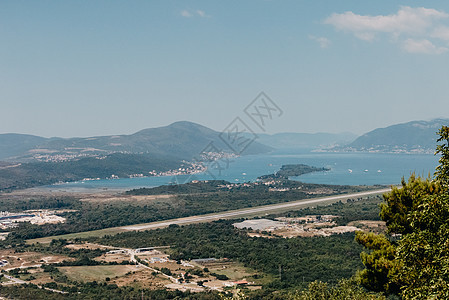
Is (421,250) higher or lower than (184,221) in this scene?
higher

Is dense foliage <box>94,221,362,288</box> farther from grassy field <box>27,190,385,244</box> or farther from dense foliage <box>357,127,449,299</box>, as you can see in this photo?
dense foliage <box>357,127,449,299</box>

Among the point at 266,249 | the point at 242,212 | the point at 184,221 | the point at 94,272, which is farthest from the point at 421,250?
the point at 242,212

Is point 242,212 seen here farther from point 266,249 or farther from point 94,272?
point 94,272

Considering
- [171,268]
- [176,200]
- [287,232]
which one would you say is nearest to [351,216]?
[287,232]

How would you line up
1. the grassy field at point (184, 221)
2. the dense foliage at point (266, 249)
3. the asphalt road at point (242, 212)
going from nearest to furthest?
the dense foliage at point (266, 249) → the grassy field at point (184, 221) → the asphalt road at point (242, 212)

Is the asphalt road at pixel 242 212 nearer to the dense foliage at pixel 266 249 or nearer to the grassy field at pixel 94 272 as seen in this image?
the dense foliage at pixel 266 249

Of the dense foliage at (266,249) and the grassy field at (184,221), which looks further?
the grassy field at (184,221)

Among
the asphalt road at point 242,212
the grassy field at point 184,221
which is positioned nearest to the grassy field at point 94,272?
the grassy field at point 184,221

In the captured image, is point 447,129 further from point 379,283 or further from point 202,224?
point 202,224
